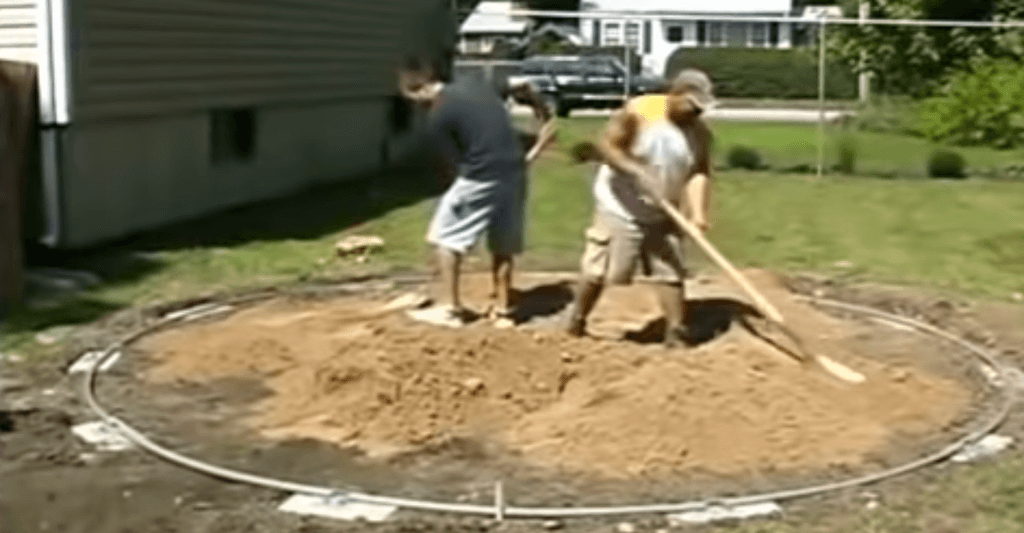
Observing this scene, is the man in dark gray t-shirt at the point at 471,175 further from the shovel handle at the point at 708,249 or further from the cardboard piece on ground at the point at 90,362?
the cardboard piece on ground at the point at 90,362

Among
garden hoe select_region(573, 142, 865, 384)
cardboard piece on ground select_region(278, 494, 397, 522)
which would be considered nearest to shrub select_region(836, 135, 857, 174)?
garden hoe select_region(573, 142, 865, 384)

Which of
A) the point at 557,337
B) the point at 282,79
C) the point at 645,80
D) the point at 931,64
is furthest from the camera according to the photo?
the point at 645,80

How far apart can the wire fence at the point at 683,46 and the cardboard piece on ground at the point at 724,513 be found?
47.3 ft

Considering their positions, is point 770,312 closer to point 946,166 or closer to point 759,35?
point 946,166

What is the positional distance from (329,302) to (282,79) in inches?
275

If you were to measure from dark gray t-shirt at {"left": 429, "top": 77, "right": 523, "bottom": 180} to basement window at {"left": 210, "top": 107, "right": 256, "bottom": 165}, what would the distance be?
21.1ft

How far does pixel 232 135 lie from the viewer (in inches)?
603

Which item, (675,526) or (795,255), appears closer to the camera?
(675,526)

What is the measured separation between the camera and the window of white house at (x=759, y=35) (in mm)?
54959

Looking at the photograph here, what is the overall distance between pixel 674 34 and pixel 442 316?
48.6 meters

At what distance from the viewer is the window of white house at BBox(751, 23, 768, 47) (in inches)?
2164

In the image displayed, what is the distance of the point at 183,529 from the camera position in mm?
5375

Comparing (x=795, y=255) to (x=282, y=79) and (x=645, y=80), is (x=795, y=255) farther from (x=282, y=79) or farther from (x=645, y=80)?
(x=645, y=80)

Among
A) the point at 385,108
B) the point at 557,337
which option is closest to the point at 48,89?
the point at 557,337
